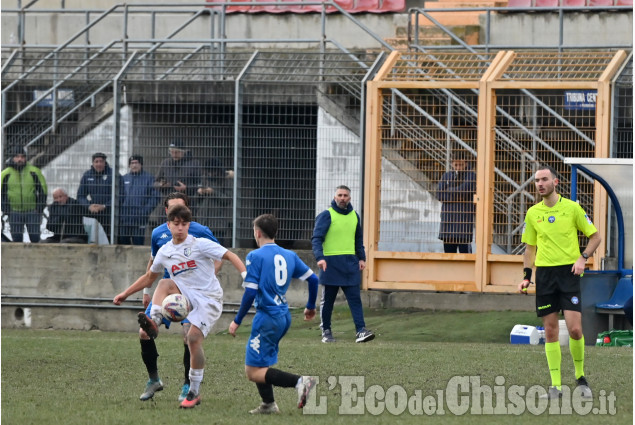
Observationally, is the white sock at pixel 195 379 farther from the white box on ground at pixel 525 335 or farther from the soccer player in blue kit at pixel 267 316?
the white box on ground at pixel 525 335

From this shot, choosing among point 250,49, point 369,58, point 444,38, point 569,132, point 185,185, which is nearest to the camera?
point 569,132

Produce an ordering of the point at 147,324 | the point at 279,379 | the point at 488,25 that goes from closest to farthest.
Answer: the point at 279,379
the point at 147,324
the point at 488,25

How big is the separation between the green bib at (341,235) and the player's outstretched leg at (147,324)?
6045mm

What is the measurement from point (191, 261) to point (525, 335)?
657 centimetres

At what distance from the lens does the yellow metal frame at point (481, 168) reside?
1745 centimetres

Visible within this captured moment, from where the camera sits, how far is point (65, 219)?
1973 cm

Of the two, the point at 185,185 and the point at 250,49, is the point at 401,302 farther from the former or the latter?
the point at 250,49

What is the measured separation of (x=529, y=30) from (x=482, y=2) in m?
1.12

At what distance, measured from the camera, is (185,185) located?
19.0 meters

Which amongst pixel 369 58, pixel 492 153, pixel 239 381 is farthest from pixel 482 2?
pixel 239 381

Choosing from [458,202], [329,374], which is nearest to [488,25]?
[458,202]

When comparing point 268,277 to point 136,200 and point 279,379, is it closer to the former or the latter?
point 279,379

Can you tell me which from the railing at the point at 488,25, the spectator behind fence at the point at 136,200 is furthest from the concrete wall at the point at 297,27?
the spectator behind fence at the point at 136,200

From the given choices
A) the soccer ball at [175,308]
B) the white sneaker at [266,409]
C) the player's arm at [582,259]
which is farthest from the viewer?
the player's arm at [582,259]
